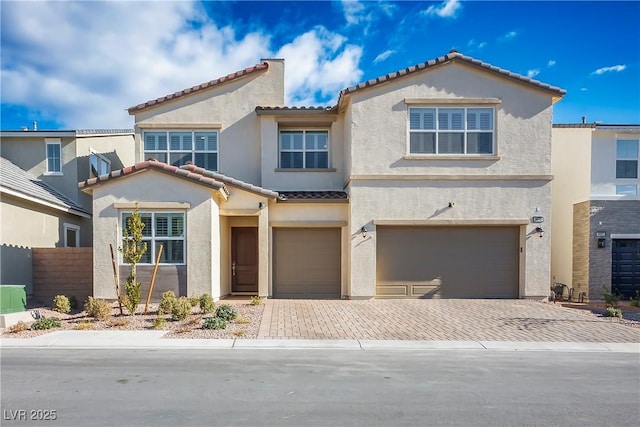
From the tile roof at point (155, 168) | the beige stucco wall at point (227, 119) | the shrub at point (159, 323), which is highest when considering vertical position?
the beige stucco wall at point (227, 119)

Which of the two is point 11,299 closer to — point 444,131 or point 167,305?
point 167,305

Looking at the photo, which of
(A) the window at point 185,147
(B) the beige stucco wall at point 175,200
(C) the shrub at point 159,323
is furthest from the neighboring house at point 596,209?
(C) the shrub at point 159,323

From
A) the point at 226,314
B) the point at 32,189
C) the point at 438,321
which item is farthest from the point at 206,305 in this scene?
the point at 32,189

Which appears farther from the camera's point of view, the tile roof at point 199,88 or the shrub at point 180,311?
the tile roof at point 199,88

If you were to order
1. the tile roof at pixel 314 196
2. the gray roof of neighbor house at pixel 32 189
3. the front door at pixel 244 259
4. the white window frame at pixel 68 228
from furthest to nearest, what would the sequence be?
the white window frame at pixel 68 228 → the front door at pixel 244 259 → the tile roof at pixel 314 196 → the gray roof of neighbor house at pixel 32 189

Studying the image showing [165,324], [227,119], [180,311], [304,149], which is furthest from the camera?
[227,119]

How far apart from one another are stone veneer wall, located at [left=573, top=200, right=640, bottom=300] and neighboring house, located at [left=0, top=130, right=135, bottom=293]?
1910cm

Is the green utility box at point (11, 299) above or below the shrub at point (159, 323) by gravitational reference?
above

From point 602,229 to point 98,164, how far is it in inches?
818

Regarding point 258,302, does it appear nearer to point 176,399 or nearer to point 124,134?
point 176,399

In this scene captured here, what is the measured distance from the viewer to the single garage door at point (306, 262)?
14.0m

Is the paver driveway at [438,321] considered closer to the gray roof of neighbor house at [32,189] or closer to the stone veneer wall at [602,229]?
the stone veneer wall at [602,229]

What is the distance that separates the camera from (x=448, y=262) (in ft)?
45.1

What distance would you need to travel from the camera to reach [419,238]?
1378 cm
